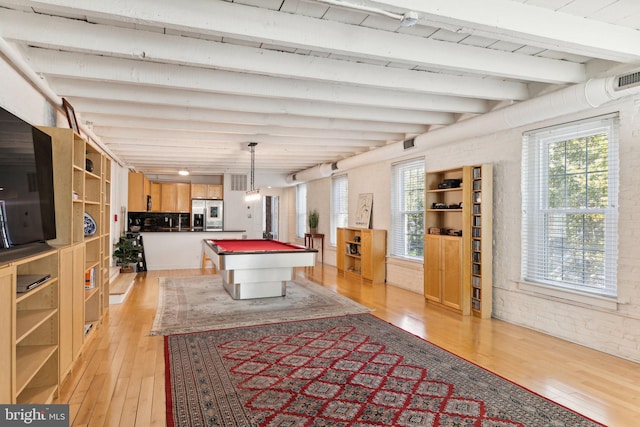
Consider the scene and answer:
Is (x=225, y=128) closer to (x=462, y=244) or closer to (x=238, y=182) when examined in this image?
(x=462, y=244)

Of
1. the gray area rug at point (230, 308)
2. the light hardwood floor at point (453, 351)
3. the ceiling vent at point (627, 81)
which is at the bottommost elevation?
the light hardwood floor at point (453, 351)

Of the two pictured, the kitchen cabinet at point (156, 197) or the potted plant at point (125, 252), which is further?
the kitchen cabinet at point (156, 197)

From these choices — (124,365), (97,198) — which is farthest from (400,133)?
(124,365)

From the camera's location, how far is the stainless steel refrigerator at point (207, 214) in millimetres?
11773

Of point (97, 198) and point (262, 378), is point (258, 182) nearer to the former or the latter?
point (97, 198)

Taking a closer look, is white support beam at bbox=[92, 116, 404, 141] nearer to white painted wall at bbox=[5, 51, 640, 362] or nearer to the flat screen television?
white painted wall at bbox=[5, 51, 640, 362]

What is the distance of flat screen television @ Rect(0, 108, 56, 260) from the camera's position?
2266 mm

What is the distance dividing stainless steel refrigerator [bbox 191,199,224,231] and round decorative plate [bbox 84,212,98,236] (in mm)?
7315

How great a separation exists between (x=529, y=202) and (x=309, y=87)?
300cm

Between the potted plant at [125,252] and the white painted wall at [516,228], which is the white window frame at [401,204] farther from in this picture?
the potted plant at [125,252]

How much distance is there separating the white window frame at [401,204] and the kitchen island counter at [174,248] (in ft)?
14.0

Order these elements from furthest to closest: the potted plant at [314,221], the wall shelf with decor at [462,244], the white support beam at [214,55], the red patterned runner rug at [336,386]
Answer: the potted plant at [314,221] → the wall shelf with decor at [462,244] → the white support beam at [214,55] → the red patterned runner rug at [336,386]

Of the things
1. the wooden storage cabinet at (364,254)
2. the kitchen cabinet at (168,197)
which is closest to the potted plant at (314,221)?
the wooden storage cabinet at (364,254)

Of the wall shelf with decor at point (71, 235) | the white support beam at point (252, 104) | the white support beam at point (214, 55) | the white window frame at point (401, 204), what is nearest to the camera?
the white support beam at point (214, 55)
